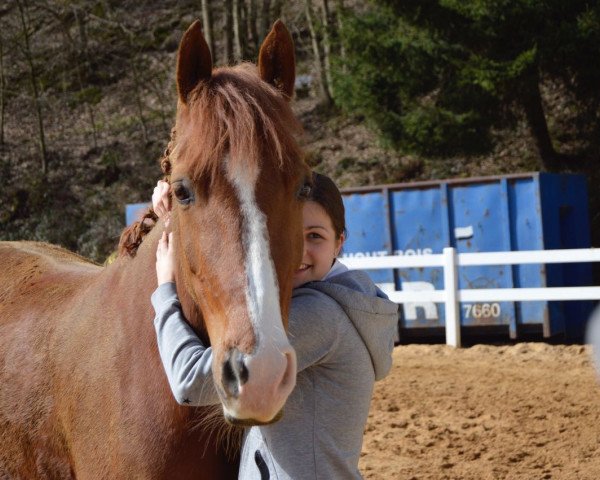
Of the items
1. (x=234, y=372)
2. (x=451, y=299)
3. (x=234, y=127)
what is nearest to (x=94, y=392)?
(x=234, y=372)

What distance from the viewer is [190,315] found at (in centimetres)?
222

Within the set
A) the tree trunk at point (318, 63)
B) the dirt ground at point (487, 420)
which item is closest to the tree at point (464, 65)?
the tree trunk at point (318, 63)

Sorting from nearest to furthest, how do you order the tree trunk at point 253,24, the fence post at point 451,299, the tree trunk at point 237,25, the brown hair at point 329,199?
the brown hair at point 329,199 → the fence post at point 451,299 → the tree trunk at point 237,25 → the tree trunk at point 253,24

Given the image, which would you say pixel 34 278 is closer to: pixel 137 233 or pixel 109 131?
pixel 137 233

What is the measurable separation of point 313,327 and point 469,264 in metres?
7.80

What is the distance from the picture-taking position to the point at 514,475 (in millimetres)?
4855

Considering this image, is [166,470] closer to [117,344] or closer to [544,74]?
[117,344]

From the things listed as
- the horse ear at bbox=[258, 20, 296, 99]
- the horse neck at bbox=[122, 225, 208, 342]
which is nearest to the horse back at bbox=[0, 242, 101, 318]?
the horse neck at bbox=[122, 225, 208, 342]

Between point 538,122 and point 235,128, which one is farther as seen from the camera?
point 538,122

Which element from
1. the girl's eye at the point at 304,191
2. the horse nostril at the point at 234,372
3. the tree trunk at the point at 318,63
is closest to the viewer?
the horse nostril at the point at 234,372

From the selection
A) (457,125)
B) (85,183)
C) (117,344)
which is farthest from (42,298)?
(85,183)

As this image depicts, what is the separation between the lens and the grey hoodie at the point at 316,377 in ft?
→ 6.93

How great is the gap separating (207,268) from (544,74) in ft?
45.8

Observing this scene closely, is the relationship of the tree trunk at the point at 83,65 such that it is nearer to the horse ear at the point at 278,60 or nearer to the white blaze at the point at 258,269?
the horse ear at the point at 278,60
